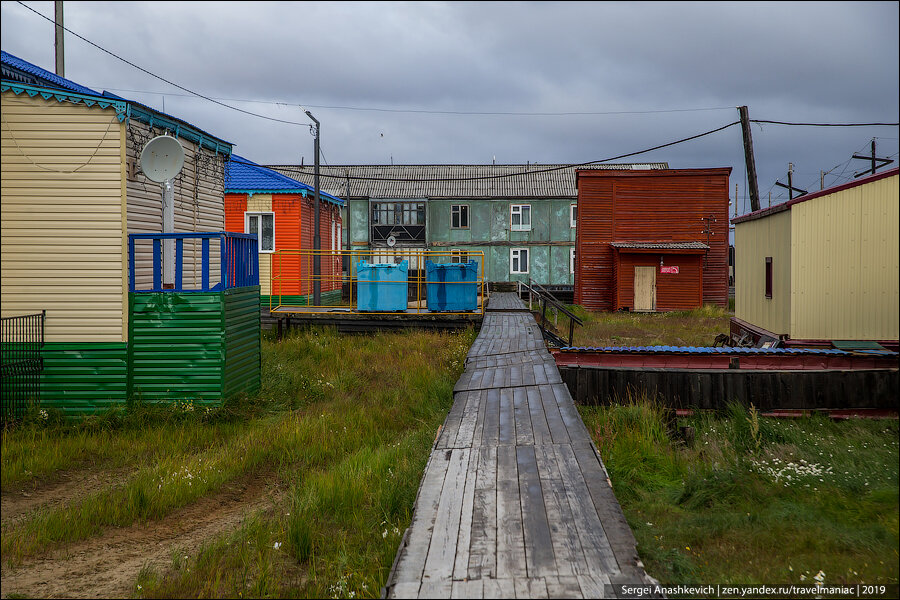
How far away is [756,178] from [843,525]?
18657 millimetres

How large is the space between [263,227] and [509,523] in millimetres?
21035

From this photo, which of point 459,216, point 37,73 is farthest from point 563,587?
point 459,216

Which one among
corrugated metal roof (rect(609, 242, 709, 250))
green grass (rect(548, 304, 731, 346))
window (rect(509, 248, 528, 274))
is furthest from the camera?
window (rect(509, 248, 528, 274))

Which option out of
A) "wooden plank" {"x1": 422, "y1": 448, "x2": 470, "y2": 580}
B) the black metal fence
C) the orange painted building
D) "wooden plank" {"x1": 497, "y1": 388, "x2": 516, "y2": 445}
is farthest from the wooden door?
"wooden plank" {"x1": 422, "y1": 448, "x2": 470, "y2": 580}

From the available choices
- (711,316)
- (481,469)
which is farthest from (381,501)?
(711,316)

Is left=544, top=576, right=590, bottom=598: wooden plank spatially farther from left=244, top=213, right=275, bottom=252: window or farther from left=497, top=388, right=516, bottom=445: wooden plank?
left=244, top=213, right=275, bottom=252: window

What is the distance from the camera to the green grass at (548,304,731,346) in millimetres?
18312

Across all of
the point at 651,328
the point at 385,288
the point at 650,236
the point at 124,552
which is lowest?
the point at 124,552

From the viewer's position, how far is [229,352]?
1034cm

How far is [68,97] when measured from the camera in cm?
952

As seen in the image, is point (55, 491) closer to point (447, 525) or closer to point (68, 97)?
point (447, 525)

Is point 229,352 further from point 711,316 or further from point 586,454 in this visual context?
point 711,316

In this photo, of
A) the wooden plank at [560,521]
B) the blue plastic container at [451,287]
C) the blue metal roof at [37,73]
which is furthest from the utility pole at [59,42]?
the wooden plank at [560,521]

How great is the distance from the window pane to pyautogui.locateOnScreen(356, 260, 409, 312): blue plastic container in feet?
24.4
